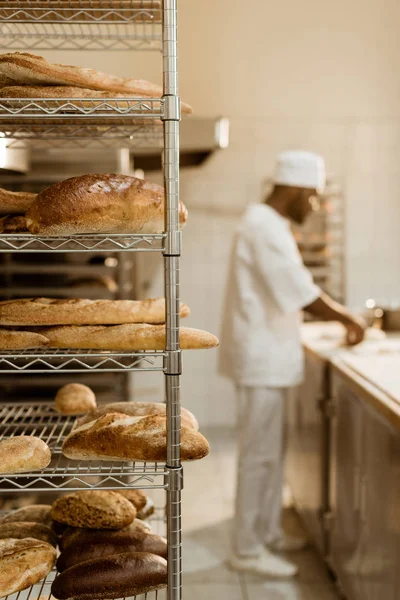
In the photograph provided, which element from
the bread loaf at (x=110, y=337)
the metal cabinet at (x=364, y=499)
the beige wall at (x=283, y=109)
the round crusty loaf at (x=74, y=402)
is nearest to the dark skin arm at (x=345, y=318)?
the metal cabinet at (x=364, y=499)

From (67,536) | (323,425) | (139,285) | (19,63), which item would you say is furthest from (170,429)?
(139,285)

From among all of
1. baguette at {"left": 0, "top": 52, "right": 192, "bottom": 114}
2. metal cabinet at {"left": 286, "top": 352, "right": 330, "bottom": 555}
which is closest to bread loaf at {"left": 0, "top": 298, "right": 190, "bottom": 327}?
baguette at {"left": 0, "top": 52, "right": 192, "bottom": 114}

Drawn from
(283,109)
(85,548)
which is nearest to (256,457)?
(85,548)

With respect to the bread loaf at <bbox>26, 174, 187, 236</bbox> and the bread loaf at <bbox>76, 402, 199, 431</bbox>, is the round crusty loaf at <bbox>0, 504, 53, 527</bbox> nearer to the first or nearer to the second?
the bread loaf at <bbox>76, 402, 199, 431</bbox>

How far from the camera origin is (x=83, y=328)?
148cm

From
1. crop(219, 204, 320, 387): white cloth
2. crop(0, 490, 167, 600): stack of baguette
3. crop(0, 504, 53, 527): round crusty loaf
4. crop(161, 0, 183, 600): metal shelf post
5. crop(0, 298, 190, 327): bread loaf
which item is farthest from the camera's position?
crop(219, 204, 320, 387): white cloth

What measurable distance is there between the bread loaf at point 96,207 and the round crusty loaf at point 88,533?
26.9 inches

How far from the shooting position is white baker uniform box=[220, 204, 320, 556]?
2.95 meters

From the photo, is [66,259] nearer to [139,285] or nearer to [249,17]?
[139,285]

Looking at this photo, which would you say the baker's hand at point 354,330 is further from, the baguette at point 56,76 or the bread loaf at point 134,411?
the baguette at point 56,76

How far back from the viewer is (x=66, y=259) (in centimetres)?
347

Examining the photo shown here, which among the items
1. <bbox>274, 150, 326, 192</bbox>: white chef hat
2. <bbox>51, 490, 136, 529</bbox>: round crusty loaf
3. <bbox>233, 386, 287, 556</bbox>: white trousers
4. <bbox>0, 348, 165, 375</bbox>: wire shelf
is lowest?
<bbox>233, 386, 287, 556</bbox>: white trousers

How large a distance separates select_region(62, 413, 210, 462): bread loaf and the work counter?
32.2 inches

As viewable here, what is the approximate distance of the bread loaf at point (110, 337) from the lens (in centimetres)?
147
